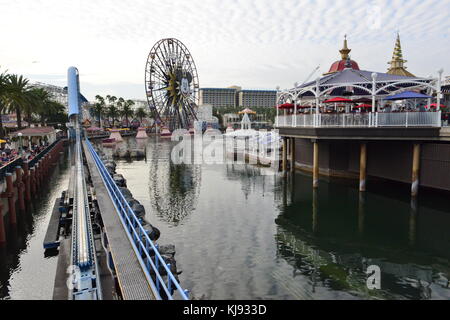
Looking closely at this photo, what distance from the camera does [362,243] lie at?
18.4 m

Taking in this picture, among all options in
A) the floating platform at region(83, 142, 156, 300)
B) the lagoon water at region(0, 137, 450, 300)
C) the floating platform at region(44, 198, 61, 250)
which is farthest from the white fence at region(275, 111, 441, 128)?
the floating platform at region(44, 198, 61, 250)

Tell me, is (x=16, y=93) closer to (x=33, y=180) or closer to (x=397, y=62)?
(x=33, y=180)

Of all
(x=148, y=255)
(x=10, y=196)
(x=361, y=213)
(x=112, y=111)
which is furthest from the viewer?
(x=112, y=111)

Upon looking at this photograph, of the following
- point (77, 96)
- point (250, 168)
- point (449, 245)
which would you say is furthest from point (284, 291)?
point (77, 96)

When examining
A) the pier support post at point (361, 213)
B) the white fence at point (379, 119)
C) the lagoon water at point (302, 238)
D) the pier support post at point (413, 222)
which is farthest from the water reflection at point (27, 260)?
the white fence at point (379, 119)

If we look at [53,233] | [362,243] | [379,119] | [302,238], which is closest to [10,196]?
[53,233]

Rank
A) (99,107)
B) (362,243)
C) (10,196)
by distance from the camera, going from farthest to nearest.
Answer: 1. (99,107)
2. (10,196)
3. (362,243)

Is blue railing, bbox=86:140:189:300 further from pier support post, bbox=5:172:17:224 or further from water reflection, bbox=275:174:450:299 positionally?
pier support post, bbox=5:172:17:224

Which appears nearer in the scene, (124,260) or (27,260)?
(124,260)

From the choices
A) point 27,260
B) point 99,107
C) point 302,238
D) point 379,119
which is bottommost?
point 27,260

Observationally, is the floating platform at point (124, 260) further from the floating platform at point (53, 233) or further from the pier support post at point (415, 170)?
the pier support post at point (415, 170)

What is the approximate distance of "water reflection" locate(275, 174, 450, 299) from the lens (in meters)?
14.1

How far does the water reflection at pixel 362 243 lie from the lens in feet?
46.3

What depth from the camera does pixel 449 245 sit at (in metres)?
18.1
